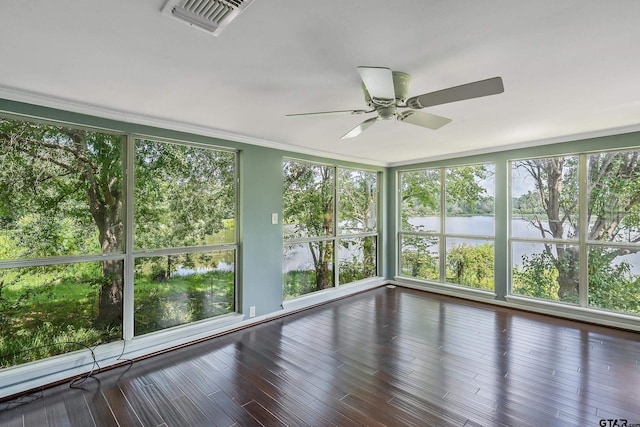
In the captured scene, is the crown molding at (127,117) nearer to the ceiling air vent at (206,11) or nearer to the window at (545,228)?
the ceiling air vent at (206,11)

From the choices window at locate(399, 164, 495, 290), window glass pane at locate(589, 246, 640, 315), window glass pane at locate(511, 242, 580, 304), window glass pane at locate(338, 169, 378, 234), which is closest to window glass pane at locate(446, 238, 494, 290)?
window at locate(399, 164, 495, 290)

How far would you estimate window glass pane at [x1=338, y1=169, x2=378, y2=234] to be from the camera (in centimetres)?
523

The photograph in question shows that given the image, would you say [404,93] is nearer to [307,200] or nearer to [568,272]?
[307,200]

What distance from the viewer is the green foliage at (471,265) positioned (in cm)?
479

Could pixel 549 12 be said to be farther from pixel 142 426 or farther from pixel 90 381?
pixel 90 381

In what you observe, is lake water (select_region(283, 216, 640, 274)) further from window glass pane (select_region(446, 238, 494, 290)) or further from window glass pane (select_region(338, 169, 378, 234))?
window glass pane (select_region(338, 169, 378, 234))

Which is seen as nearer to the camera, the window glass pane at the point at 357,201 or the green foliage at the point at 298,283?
the green foliage at the point at 298,283

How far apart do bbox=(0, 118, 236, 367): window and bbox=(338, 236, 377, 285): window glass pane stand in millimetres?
2107

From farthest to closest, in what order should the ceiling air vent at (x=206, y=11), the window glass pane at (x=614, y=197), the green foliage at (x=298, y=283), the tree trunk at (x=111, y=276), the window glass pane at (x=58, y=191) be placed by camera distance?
the green foliage at (x=298, y=283)
the window glass pane at (x=614, y=197)
the tree trunk at (x=111, y=276)
the window glass pane at (x=58, y=191)
the ceiling air vent at (x=206, y=11)

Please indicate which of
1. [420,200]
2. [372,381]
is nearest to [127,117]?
[372,381]

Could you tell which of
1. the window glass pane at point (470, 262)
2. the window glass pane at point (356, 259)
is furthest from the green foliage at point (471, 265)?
the window glass pane at point (356, 259)

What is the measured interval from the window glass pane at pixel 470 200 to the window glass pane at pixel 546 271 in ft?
1.78

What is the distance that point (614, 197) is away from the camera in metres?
3.72

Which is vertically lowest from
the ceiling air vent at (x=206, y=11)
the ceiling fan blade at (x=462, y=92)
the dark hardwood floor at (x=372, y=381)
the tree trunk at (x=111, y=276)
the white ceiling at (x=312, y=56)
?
the dark hardwood floor at (x=372, y=381)
